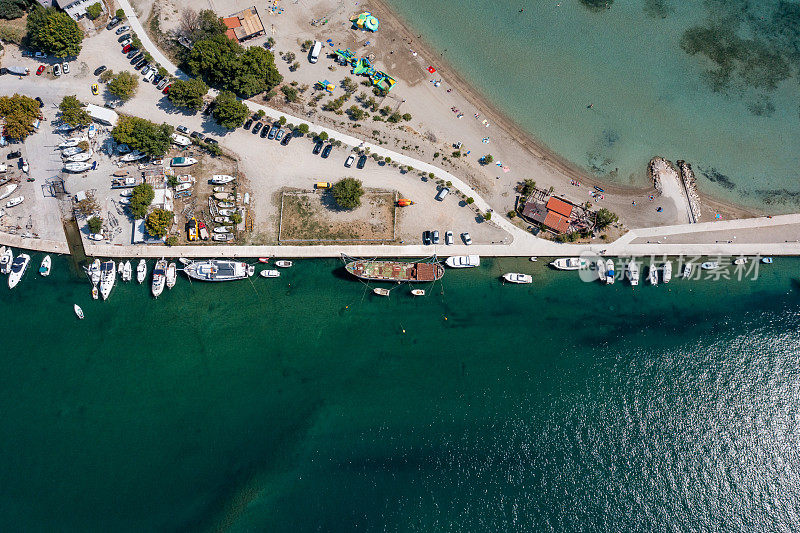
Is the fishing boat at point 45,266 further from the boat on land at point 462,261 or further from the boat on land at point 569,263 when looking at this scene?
the boat on land at point 569,263

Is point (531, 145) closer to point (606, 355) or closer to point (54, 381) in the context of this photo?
point (606, 355)

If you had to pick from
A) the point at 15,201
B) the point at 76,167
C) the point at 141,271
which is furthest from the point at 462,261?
the point at 15,201

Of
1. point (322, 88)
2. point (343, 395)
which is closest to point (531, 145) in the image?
point (322, 88)

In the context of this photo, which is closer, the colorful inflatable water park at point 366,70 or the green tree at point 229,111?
the green tree at point 229,111

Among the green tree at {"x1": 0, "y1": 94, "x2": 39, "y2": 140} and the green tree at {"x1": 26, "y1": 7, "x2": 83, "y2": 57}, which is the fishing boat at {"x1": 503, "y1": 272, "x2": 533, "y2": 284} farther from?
the green tree at {"x1": 0, "y1": 94, "x2": 39, "y2": 140}

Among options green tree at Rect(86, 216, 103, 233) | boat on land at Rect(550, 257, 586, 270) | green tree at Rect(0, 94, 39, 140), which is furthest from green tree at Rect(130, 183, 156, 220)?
boat on land at Rect(550, 257, 586, 270)

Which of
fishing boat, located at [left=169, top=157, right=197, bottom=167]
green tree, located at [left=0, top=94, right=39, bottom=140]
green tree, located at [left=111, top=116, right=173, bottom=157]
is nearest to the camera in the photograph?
green tree, located at [left=111, top=116, right=173, bottom=157]

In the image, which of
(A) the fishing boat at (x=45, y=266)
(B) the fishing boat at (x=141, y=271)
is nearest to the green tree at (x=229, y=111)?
(B) the fishing boat at (x=141, y=271)
